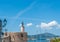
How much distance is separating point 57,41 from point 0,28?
70.1ft

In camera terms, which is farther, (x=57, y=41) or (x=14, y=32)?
(x=57, y=41)

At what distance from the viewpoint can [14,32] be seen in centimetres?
3781

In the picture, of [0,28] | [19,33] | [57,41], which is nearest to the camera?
[0,28]

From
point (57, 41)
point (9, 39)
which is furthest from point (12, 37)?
point (57, 41)

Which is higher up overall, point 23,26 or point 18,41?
point 23,26

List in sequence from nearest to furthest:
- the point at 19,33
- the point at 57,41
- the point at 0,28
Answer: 1. the point at 0,28
2. the point at 19,33
3. the point at 57,41

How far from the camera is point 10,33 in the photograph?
1492 inches

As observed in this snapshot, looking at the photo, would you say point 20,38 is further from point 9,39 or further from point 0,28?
point 0,28

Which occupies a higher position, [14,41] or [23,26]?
[23,26]

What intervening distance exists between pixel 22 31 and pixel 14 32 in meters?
1.44

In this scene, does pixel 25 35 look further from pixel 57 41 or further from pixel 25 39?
pixel 57 41

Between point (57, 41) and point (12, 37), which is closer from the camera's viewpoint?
point (12, 37)

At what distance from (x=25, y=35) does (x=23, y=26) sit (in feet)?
5.47

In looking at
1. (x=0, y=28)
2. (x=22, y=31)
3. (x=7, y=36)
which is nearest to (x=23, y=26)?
(x=22, y=31)
